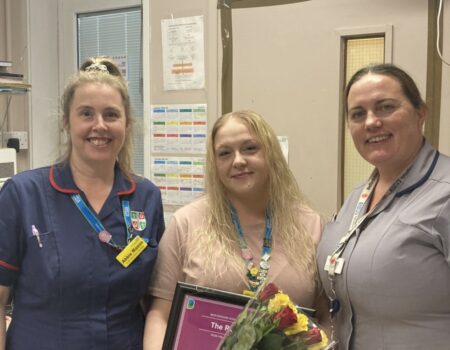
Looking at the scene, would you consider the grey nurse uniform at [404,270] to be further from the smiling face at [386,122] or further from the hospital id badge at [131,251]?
the hospital id badge at [131,251]

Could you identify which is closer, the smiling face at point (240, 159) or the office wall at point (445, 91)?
the smiling face at point (240, 159)

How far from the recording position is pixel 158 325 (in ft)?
4.96

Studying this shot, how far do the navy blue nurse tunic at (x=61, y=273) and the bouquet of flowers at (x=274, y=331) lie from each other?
0.51 metres

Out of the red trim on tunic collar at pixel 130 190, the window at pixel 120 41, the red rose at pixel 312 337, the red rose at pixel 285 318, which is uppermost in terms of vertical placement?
the window at pixel 120 41

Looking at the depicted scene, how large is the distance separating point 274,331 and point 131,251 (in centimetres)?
61

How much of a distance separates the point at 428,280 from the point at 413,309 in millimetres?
82

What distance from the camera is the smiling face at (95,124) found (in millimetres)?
1485

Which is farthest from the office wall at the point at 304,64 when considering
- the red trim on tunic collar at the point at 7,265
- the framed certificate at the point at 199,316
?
the framed certificate at the point at 199,316

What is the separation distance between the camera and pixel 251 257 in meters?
1.51

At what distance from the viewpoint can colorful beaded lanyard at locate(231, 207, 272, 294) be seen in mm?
1463

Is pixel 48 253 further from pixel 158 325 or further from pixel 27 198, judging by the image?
pixel 158 325

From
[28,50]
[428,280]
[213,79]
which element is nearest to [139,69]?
[28,50]

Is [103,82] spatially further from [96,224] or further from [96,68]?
[96,224]

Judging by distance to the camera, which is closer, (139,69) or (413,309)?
(413,309)
